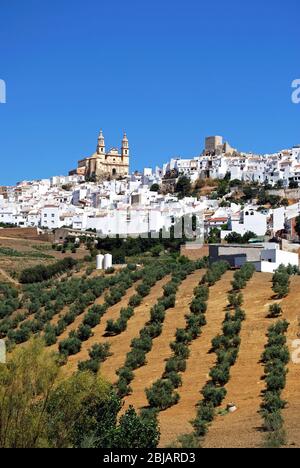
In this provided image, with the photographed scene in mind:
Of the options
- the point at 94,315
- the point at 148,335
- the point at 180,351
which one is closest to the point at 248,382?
the point at 180,351

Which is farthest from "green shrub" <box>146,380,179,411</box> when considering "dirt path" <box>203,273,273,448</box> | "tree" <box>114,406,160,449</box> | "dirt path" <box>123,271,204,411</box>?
"tree" <box>114,406,160,449</box>

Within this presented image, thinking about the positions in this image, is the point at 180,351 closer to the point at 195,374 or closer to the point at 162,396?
the point at 195,374

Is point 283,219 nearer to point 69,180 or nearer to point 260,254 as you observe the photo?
point 260,254

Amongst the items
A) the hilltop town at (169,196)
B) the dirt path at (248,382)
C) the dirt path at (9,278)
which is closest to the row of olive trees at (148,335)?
the dirt path at (248,382)

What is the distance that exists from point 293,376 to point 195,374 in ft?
9.53

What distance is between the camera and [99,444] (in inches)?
543

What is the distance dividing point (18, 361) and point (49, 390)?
71 cm

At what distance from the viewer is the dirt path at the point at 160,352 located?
835 inches

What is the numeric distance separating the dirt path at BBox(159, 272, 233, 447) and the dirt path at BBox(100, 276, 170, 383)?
87.0 inches

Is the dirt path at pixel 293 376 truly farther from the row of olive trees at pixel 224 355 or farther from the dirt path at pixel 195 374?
the dirt path at pixel 195 374

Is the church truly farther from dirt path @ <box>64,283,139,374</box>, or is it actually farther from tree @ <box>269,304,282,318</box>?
tree @ <box>269,304,282,318</box>

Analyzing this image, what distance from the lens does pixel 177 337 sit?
81.5 ft

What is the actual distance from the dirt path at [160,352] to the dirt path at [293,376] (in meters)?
3.56

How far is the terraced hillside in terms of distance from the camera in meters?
18.4
